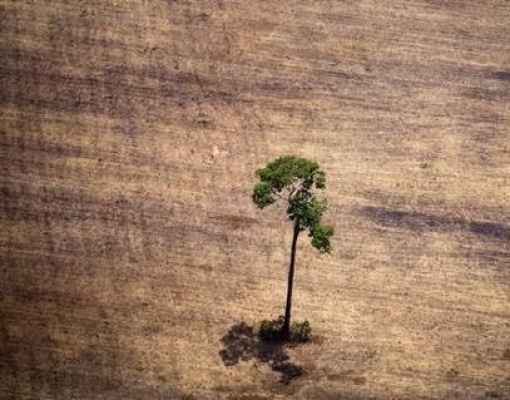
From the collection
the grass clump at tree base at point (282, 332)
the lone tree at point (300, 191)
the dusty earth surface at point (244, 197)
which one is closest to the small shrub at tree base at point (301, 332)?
the grass clump at tree base at point (282, 332)

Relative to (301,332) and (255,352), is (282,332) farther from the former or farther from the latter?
(255,352)

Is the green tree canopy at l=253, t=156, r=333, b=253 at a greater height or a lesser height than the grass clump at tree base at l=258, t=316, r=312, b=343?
greater

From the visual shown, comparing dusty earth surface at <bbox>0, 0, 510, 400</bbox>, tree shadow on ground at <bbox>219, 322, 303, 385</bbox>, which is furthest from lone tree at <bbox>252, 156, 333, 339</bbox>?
dusty earth surface at <bbox>0, 0, 510, 400</bbox>

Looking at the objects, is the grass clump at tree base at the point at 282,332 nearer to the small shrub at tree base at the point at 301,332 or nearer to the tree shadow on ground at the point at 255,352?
the small shrub at tree base at the point at 301,332

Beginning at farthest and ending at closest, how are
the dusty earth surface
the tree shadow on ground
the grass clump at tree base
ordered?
the grass clump at tree base → the dusty earth surface → the tree shadow on ground

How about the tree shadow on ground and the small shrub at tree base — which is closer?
the tree shadow on ground

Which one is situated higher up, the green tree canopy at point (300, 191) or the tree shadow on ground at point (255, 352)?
the green tree canopy at point (300, 191)

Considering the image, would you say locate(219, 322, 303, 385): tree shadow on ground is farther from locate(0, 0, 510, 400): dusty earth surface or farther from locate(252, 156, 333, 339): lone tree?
locate(252, 156, 333, 339): lone tree
